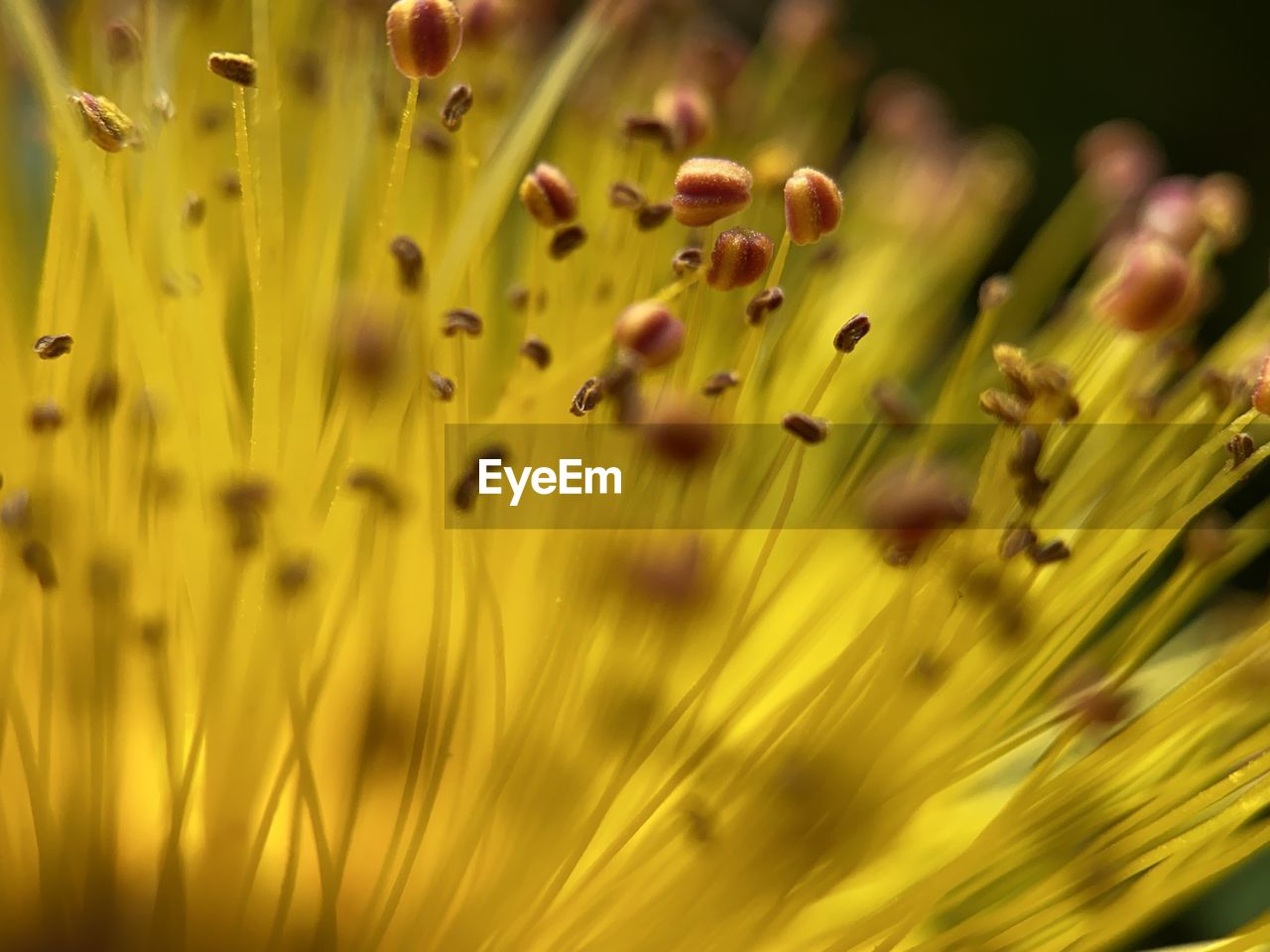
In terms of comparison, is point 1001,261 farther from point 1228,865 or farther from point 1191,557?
point 1228,865

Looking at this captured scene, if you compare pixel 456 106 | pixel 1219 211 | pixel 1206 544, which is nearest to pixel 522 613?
pixel 456 106

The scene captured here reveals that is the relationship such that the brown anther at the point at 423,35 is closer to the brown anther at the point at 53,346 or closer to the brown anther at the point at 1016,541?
the brown anther at the point at 53,346

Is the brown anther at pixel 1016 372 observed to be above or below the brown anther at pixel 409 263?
below

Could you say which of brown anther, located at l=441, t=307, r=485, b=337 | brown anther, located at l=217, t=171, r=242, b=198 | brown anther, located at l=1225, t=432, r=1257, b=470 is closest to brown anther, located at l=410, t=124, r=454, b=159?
brown anther, located at l=217, t=171, r=242, b=198

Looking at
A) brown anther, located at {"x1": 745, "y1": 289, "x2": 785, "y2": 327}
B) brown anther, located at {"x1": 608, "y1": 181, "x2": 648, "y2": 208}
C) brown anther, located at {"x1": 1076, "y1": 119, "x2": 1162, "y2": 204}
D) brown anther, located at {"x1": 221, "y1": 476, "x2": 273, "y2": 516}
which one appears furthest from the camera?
brown anther, located at {"x1": 1076, "y1": 119, "x2": 1162, "y2": 204}

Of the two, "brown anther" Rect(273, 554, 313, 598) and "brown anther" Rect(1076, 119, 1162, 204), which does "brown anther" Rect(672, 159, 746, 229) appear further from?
"brown anther" Rect(1076, 119, 1162, 204)

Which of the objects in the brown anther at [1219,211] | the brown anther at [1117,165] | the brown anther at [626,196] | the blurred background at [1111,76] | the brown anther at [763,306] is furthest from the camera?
the blurred background at [1111,76]

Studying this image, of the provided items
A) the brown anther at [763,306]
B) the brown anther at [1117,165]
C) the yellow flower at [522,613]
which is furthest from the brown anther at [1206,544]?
the brown anther at [1117,165]
